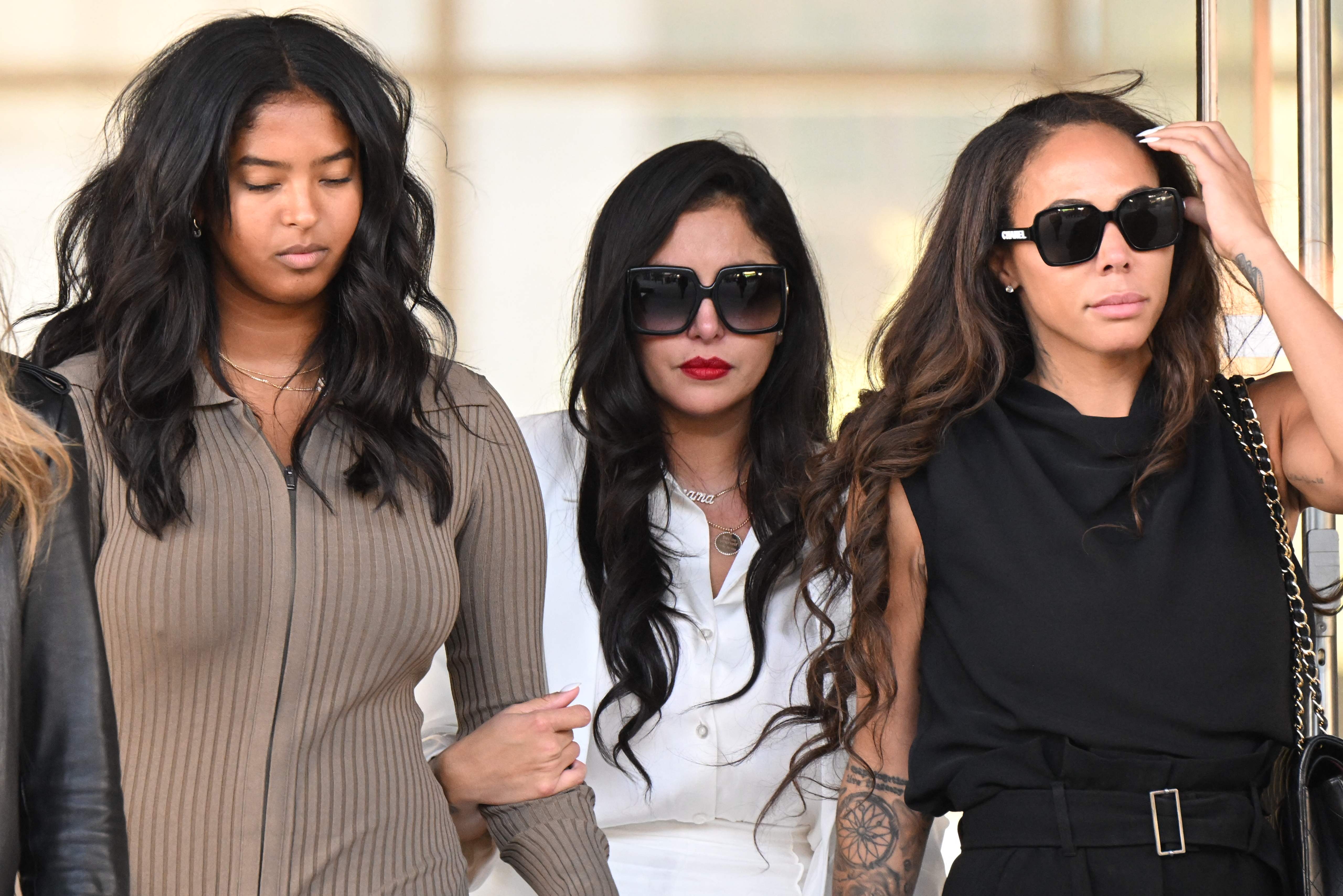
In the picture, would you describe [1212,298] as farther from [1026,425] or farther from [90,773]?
[90,773]

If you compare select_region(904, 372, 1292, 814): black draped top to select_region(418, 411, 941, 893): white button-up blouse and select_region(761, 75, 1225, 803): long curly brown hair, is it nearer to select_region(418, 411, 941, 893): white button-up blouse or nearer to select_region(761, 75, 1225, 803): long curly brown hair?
select_region(761, 75, 1225, 803): long curly brown hair

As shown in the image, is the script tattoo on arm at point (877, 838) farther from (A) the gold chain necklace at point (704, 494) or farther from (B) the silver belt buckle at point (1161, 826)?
(A) the gold chain necklace at point (704, 494)

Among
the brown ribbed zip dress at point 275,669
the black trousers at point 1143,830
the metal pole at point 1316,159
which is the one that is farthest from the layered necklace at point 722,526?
the metal pole at point 1316,159

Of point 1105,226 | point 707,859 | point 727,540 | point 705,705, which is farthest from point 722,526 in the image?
point 1105,226

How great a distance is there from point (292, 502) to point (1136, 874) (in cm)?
121

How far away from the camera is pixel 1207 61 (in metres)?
2.83

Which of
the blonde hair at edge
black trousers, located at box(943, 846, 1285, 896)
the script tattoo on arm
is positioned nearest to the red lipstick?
the script tattoo on arm

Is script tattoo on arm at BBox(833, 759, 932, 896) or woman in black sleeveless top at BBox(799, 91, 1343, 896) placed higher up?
woman in black sleeveless top at BBox(799, 91, 1343, 896)

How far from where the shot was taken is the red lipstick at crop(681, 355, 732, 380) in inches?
101

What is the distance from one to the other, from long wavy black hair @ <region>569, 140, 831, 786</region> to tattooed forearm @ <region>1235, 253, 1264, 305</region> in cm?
85

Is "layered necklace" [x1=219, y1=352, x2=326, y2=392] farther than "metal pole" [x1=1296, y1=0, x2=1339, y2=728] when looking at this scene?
No

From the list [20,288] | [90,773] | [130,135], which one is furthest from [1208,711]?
[20,288]

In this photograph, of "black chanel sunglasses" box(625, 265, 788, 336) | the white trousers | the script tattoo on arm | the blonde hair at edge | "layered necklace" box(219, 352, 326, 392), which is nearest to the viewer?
the blonde hair at edge

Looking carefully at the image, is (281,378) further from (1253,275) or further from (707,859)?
(1253,275)
